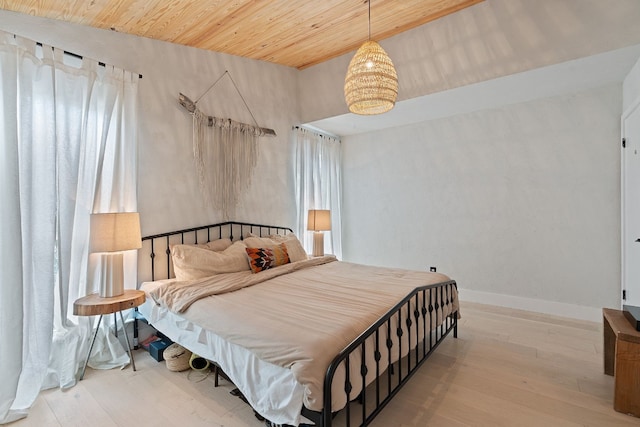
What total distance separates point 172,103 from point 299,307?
2.49 m

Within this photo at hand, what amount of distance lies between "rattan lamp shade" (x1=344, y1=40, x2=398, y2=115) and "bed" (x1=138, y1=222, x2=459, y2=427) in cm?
146

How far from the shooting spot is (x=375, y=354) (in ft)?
5.76

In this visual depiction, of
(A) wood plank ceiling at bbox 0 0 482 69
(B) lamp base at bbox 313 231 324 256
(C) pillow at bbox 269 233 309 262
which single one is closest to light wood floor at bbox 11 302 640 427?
(C) pillow at bbox 269 233 309 262

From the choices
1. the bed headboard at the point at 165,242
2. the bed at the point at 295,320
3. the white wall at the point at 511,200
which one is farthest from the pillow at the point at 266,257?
the white wall at the point at 511,200

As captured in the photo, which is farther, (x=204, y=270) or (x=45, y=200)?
(x=204, y=270)

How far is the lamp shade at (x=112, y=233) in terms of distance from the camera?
7.65ft

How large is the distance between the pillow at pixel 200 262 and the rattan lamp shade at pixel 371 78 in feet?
6.03

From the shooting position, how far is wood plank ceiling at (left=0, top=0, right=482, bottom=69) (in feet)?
8.02

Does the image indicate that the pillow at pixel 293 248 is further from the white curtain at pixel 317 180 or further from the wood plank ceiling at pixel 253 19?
the wood plank ceiling at pixel 253 19

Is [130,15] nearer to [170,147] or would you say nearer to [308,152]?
[170,147]

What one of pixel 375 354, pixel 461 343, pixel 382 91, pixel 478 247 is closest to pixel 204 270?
pixel 375 354

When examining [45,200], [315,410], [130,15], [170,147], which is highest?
[130,15]

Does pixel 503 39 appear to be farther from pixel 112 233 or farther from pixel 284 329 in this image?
pixel 112 233

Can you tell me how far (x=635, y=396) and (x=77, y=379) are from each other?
374 cm
